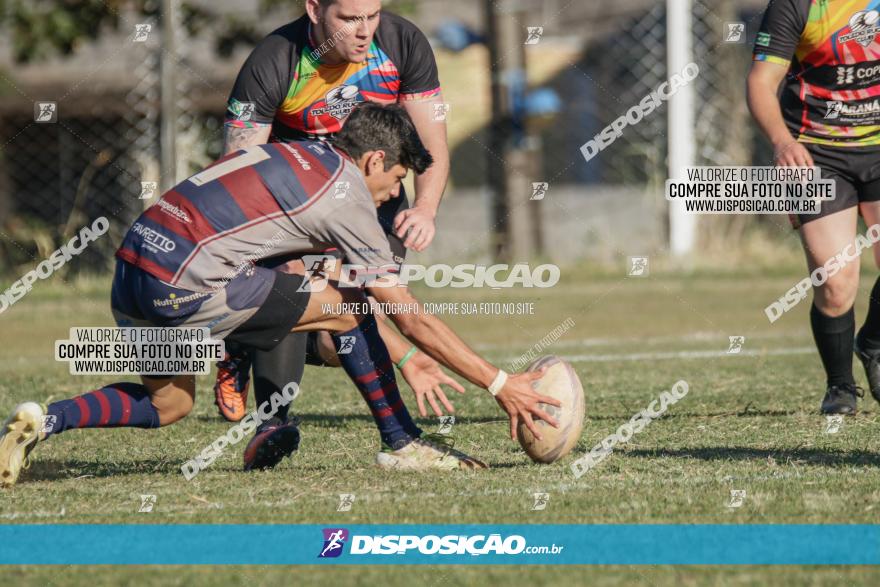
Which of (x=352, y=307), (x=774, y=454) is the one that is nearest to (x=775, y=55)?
(x=774, y=454)

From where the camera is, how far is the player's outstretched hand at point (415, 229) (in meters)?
5.34

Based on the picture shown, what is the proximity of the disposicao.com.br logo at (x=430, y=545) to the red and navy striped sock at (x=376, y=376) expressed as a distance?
4.13ft

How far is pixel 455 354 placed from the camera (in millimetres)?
4844

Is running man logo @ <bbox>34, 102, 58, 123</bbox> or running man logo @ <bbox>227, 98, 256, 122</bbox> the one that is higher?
running man logo @ <bbox>227, 98, 256, 122</bbox>

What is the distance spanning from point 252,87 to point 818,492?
3217 mm

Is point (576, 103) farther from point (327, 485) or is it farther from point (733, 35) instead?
point (327, 485)

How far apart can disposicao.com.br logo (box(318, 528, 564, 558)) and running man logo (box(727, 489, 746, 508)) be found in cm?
81

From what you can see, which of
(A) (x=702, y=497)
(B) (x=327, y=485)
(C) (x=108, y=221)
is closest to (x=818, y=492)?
(A) (x=702, y=497)

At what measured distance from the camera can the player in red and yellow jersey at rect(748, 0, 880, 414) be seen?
637 centimetres

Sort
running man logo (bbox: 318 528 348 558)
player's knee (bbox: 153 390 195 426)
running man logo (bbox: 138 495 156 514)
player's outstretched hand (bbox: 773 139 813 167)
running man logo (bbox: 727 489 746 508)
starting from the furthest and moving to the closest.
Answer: player's outstretched hand (bbox: 773 139 813 167) < player's knee (bbox: 153 390 195 426) < running man logo (bbox: 138 495 156 514) < running man logo (bbox: 727 489 746 508) < running man logo (bbox: 318 528 348 558)

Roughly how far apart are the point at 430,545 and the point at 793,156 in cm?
306

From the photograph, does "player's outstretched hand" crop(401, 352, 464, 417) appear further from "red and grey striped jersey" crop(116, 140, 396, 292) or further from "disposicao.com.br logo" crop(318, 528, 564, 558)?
"disposicao.com.br logo" crop(318, 528, 564, 558)

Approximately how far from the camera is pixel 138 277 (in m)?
5.00

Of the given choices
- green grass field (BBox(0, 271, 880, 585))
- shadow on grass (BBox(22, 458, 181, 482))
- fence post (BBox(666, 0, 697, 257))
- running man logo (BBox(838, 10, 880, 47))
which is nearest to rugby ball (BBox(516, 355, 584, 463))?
green grass field (BBox(0, 271, 880, 585))
